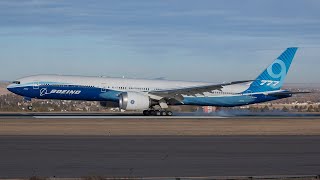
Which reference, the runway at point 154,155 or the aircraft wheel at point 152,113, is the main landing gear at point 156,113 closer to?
the aircraft wheel at point 152,113

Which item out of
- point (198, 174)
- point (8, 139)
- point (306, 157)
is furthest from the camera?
point (8, 139)

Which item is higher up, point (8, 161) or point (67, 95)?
point (67, 95)

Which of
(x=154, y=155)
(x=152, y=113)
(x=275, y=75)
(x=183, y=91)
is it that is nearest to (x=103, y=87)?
(x=152, y=113)

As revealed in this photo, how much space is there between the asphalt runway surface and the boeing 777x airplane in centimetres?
2638

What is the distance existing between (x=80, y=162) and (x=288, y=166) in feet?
19.0

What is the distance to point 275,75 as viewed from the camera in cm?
6097

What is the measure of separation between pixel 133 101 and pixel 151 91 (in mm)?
3710

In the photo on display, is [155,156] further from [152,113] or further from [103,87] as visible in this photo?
[152,113]

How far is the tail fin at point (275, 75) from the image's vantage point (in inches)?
2395

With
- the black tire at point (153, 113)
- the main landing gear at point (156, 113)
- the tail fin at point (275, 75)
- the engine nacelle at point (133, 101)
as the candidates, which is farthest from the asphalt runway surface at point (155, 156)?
the tail fin at point (275, 75)

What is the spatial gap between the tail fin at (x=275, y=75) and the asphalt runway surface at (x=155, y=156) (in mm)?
32660

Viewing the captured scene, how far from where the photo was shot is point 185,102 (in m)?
57.8

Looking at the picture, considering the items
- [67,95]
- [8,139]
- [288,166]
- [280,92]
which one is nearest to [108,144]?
[8,139]

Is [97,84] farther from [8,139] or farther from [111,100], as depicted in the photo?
[8,139]
